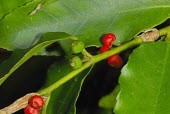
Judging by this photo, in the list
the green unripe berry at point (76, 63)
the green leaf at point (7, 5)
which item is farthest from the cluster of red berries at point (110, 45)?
the green leaf at point (7, 5)

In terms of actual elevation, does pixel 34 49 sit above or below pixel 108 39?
above

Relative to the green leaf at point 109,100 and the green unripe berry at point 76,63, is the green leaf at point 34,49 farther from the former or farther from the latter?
the green leaf at point 109,100

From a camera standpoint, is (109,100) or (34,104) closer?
(34,104)

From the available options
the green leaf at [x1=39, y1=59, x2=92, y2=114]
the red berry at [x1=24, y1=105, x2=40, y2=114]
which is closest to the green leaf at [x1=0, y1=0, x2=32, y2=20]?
the green leaf at [x1=39, y1=59, x2=92, y2=114]

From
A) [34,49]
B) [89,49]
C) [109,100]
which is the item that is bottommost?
[109,100]

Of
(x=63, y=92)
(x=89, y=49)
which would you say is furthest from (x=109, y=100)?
(x=63, y=92)

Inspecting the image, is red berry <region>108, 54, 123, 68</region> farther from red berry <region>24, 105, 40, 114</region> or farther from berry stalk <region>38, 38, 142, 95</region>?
red berry <region>24, 105, 40, 114</region>

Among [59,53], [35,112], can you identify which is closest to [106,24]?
[59,53]

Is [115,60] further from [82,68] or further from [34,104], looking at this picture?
[34,104]
